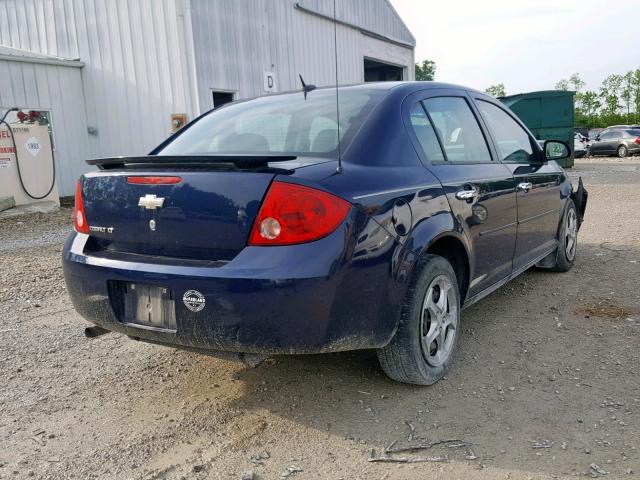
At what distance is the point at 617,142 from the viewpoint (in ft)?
87.8

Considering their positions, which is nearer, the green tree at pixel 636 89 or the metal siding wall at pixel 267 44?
the metal siding wall at pixel 267 44

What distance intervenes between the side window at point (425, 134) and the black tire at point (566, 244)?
2.29 metres

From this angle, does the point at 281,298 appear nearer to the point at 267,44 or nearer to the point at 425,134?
the point at 425,134

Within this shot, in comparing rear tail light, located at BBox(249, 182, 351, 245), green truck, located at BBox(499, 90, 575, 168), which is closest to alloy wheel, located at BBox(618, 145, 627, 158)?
green truck, located at BBox(499, 90, 575, 168)

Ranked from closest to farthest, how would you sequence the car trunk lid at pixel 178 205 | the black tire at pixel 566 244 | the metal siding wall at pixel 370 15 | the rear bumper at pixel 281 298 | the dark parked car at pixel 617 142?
the rear bumper at pixel 281 298, the car trunk lid at pixel 178 205, the black tire at pixel 566 244, the metal siding wall at pixel 370 15, the dark parked car at pixel 617 142

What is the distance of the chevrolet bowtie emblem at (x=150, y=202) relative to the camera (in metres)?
2.64

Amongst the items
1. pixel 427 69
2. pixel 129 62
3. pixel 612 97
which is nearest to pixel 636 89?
pixel 612 97

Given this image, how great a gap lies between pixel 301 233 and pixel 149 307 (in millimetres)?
808

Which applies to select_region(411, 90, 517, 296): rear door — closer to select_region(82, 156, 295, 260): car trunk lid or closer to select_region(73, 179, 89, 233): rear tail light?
select_region(82, 156, 295, 260): car trunk lid

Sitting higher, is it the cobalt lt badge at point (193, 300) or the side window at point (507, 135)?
the side window at point (507, 135)

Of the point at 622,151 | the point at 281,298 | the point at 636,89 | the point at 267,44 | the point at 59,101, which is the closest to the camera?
the point at 281,298

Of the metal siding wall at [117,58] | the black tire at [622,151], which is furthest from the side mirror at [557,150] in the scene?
the black tire at [622,151]

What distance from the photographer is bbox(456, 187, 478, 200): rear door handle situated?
3240 millimetres

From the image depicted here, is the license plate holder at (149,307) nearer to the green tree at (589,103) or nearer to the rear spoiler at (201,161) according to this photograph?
the rear spoiler at (201,161)
